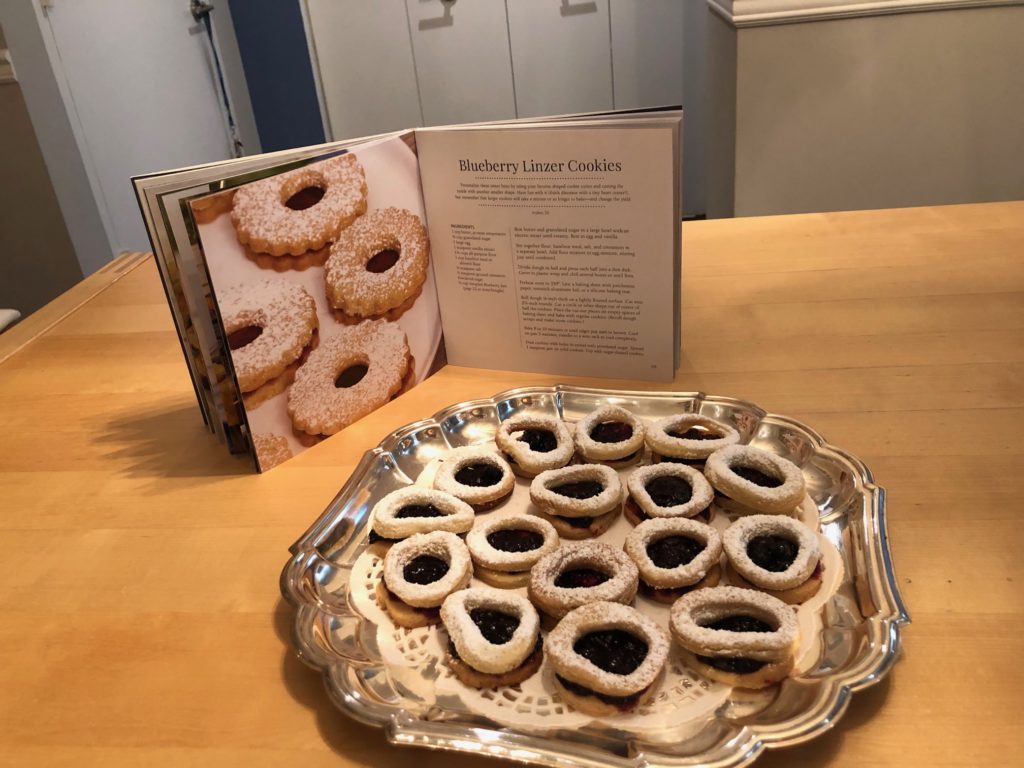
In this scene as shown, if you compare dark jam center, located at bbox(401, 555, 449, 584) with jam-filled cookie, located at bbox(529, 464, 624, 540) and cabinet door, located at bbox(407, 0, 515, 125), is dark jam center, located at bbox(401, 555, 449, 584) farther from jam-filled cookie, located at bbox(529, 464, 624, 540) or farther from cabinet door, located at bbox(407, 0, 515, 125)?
cabinet door, located at bbox(407, 0, 515, 125)

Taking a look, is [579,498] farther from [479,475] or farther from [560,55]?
[560,55]

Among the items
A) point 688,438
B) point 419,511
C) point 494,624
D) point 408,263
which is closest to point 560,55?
point 408,263

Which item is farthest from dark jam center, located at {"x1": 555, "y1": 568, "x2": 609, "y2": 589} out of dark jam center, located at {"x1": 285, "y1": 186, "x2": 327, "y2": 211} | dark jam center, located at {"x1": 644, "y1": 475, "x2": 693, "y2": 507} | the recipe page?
dark jam center, located at {"x1": 285, "y1": 186, "x2": 327, "y2": 211}

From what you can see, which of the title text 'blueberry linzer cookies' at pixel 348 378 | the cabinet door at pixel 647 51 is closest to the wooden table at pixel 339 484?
the title text 'blueberry linzer cookies' at pixel 348 378

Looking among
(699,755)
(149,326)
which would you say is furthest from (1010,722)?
(149,326)

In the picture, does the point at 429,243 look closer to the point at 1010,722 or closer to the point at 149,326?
the point at 149,326

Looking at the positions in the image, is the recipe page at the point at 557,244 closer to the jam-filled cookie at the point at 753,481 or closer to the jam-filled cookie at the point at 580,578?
the jam-filled cookie at the point at 753,481
